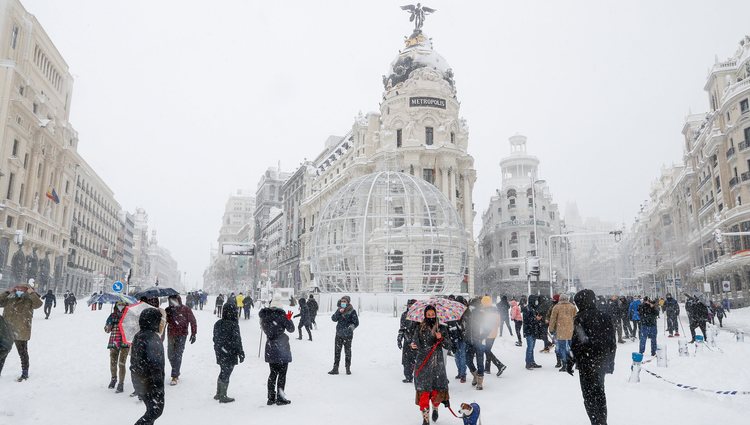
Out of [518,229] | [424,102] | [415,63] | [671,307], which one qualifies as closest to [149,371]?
[671,307]

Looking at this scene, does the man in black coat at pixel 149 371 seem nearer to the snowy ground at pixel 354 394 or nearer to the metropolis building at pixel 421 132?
the snowy ground at pixel 354 394

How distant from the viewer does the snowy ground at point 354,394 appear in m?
6.89

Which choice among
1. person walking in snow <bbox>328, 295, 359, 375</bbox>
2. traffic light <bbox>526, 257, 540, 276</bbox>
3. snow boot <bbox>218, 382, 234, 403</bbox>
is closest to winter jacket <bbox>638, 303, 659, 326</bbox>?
person walking in snow <bbox>328, 295, 359, 375</bbox>

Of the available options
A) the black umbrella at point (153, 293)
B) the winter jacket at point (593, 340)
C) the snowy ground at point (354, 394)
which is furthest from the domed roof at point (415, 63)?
the winter jacket at point (593, 340)

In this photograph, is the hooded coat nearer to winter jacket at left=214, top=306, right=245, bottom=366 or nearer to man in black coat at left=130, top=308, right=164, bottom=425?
winter jacket at left=214, top=306, right=245, bottom=366

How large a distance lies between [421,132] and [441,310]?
39.0m

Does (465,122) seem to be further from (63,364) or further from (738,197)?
(63,364)

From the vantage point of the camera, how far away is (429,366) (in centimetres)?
642

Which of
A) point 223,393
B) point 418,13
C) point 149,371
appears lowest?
point 223,393

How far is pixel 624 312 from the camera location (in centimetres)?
1780

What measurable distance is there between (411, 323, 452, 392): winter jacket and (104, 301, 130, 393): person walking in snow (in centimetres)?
513

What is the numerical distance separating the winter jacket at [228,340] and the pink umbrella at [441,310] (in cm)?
301

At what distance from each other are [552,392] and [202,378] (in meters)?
6.79

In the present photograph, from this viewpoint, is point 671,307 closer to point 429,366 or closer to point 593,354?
point 593,354
